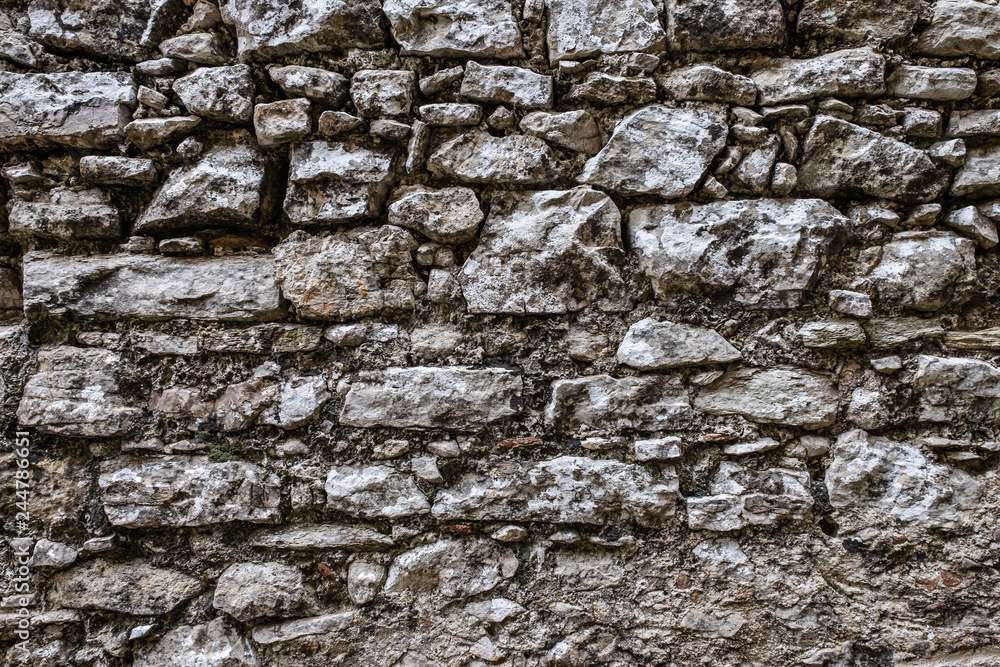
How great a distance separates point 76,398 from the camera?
140 cm

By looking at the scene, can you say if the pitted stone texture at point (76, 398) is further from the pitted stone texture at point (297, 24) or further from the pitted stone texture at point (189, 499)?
the pitted stone texture at point (297, 24)

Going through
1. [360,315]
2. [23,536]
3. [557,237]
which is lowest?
[23,536]

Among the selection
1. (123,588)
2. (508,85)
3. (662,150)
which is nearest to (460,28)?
(508,85)

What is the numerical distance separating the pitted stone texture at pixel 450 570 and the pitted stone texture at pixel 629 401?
44 cm

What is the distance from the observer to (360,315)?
1.42 metres

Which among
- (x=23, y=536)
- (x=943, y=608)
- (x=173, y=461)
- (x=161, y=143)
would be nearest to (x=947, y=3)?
(x=943, y=608)

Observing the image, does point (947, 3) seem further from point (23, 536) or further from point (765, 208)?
point (23, 536)

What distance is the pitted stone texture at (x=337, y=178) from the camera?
139cm

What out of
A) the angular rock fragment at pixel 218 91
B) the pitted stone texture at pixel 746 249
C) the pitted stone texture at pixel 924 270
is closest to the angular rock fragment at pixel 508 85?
the pitted stone texture at pixel 746 249

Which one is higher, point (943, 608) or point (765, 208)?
point (765, 208)

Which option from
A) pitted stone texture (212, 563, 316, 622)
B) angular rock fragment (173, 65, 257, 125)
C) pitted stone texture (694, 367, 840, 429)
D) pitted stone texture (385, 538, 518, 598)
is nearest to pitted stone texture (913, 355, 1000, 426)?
pitted stone texture (694, 367, 840, 429)

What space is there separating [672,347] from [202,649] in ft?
5.21

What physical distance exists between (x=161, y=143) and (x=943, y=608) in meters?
2.60

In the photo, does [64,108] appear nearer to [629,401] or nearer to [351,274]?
[351,274]
